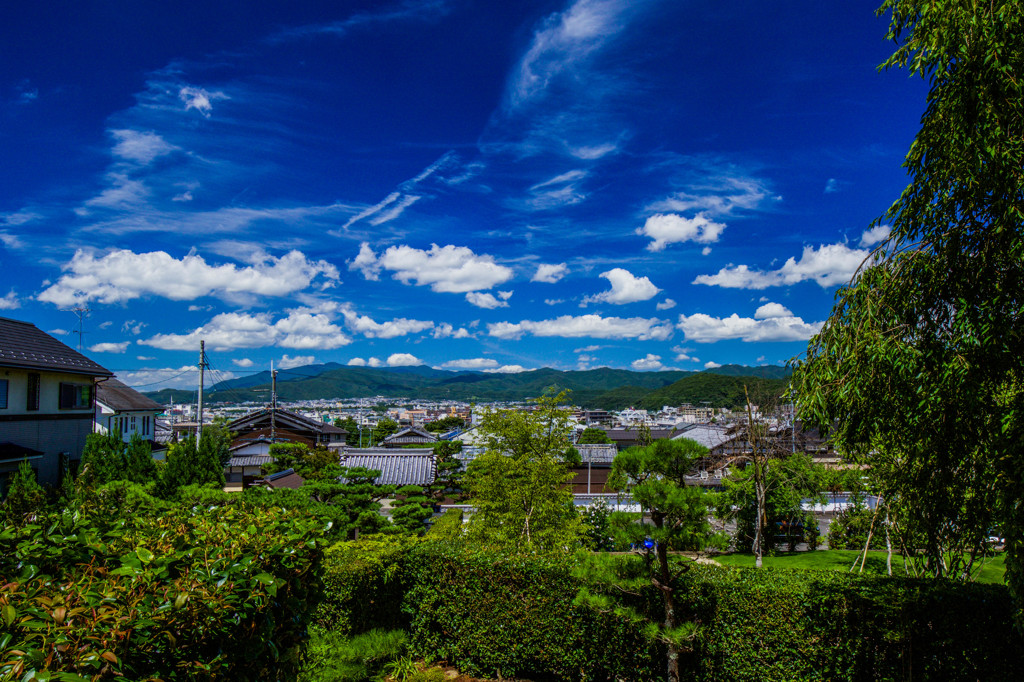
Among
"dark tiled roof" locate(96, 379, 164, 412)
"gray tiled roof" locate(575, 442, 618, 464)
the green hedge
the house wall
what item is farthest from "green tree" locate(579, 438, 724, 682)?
"dark tiled roof" locate(96, 379, 164, 412)

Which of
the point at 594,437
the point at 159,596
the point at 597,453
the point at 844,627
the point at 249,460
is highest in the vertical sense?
the point at 159,596

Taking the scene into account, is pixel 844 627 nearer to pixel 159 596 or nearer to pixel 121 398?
pixel 159 596

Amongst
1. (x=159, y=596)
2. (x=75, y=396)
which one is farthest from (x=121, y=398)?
(x=159, y=596)

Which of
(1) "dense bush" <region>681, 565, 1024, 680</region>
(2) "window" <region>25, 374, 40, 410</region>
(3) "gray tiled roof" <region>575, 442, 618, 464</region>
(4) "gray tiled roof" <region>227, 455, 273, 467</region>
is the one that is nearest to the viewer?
(1) "dense bush" <region>681, 565, 1024, 680</region>

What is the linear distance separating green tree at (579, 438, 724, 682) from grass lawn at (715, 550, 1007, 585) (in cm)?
594

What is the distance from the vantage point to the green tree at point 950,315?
3.42 metres

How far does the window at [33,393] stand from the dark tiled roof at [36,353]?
1.68ft

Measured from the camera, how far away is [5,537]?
2477 millimetres

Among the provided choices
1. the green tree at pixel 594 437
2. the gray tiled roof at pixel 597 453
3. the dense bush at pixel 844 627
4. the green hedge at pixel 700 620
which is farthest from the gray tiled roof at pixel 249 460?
the dense bush at pixel 844 627

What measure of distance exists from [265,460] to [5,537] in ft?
113

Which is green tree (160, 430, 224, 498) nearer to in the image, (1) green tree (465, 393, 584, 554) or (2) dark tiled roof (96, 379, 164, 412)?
(1) green tree (465, 393, 584, 554)

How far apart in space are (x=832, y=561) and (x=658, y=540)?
10864 mm

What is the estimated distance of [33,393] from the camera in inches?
559

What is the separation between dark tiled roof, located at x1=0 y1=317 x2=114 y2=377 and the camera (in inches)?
532
